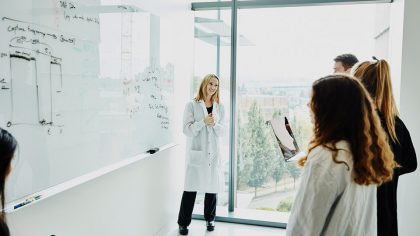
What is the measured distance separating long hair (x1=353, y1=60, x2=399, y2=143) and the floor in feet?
6.59

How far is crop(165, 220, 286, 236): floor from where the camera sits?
328cm

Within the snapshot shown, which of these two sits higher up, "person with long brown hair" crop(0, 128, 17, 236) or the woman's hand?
"person with long brown hair" crop(0, 128, 17, 236)

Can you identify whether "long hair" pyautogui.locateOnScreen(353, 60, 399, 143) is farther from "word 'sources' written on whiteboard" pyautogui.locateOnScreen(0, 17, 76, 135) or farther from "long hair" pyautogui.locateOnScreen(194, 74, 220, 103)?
"long hair" pyautogui.locateOnScreen(194, 74, 220, 103)

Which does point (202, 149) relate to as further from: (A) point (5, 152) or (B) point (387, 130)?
(A) point (5, 152)

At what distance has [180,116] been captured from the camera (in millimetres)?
3344

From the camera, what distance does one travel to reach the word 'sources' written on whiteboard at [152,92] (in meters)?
2.26

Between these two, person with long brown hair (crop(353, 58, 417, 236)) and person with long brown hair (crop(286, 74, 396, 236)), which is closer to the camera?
person with long brown hair (crop(286, 74, 396, 236))

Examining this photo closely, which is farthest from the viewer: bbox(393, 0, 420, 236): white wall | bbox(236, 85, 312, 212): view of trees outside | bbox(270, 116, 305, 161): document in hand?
bbox(236, 85, 312, 212): view of trees outside

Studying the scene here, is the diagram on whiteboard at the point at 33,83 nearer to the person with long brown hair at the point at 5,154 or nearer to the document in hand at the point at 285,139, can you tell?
the person with long brown hair at the point at 5,154

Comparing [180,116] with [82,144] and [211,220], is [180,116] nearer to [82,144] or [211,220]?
[211,220]

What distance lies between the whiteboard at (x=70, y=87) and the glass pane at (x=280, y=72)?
1429 millimetres

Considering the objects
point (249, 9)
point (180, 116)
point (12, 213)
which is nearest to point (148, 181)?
point (180, 116)

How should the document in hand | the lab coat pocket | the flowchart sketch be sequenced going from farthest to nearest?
the lab coat pocket
the document in hand
the flowchart sketch

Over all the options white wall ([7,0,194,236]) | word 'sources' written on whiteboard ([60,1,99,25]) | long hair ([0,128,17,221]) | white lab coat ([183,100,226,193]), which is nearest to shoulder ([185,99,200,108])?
white lab coat ([183,100,226,193])
